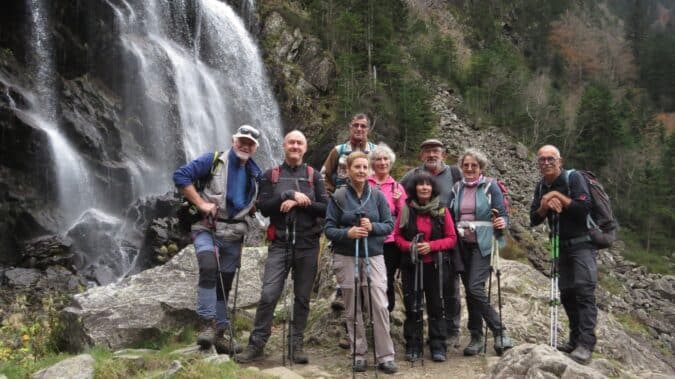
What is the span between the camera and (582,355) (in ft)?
18.0

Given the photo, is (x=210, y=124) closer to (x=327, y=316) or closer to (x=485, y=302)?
(x=327, y=316)

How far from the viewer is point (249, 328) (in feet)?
23.2

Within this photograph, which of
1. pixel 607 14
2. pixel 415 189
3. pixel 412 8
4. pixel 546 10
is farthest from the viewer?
pixel 607 14

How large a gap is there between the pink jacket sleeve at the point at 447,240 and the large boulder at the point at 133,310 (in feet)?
10.2

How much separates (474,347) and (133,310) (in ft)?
13.4

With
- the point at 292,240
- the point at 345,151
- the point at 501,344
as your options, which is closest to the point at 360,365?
the point at 292,240

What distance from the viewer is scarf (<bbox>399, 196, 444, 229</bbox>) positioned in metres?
5.66

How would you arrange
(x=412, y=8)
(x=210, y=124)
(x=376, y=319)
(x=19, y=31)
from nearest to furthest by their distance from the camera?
(x=376, y=319) < (x=19, y=31) < (x=210, y=124) < (x=412, y=8)

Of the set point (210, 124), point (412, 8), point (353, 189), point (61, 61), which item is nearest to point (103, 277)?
point (210, 124)

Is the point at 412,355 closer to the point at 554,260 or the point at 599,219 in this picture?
the point at 554,260

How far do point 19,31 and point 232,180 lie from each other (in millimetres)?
19694

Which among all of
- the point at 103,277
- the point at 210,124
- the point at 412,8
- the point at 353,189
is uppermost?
the point at 412,8

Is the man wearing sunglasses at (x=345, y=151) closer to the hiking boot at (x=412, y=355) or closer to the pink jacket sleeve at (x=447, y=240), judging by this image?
the hiking boot at (x=412, y=355)

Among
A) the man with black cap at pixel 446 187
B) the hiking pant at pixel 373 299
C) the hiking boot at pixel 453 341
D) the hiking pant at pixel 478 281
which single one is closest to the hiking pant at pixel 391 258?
the hiking pant at pixel 373 299
